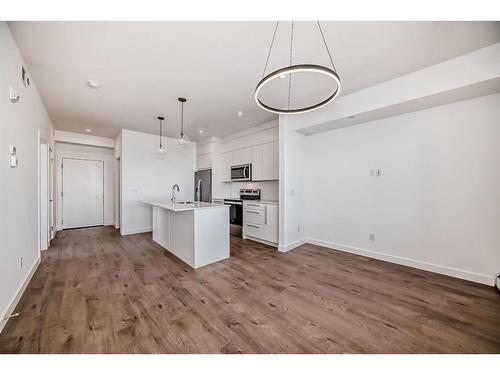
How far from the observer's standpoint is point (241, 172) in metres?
5.24

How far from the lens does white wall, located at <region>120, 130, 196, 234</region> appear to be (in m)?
5.10

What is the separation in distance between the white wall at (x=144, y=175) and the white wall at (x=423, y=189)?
4.27 meters

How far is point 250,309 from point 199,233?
142 centimetres

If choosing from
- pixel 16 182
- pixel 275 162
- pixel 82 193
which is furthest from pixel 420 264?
pixel 82 193

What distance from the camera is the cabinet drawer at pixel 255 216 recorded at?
4273mm

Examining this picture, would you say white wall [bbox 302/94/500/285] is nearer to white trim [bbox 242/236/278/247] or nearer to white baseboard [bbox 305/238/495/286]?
white baseboard [bbox 305/238/495/286]

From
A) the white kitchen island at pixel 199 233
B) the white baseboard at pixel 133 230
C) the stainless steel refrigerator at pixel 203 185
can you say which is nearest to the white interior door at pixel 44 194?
the white baseboard at pixel 133 230

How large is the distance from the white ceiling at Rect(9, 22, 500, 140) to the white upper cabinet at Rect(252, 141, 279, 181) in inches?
54.0

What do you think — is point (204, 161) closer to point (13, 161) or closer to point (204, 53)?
point (204, 53)

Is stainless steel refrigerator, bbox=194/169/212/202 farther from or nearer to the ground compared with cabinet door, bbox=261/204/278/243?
farther from the ground

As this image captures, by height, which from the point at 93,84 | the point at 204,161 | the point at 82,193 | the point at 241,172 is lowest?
the point at 82,193

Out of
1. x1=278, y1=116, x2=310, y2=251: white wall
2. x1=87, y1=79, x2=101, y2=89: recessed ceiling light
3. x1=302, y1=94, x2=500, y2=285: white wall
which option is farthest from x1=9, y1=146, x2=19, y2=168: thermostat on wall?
x1=302, y1=94, x2=500, y2=285: white wall
